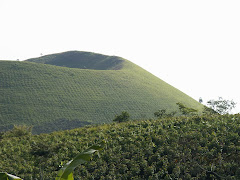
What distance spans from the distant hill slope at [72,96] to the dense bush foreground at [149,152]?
1431 inches

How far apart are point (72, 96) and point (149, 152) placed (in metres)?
64.6

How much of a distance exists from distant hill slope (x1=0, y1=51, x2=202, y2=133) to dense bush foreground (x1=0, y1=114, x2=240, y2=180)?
36352 mm

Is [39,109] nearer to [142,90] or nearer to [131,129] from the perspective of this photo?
[142,90]

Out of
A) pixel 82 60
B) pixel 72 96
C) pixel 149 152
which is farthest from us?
pixel 82 60

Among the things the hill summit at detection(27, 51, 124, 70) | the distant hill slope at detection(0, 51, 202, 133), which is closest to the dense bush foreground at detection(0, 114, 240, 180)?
the distant hill slope at detection(0, 51, 202, 133)

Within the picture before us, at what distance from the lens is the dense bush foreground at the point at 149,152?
14.4 m

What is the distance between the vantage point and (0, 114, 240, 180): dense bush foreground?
14398mm

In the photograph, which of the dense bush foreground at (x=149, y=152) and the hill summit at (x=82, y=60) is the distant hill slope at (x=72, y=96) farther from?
the dense bush foreground at (x=149, y=152)

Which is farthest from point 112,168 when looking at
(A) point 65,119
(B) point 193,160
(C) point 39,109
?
(C) point 39,109

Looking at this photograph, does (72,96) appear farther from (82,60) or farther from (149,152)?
(82,60)

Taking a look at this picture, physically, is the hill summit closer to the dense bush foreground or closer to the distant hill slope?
the distant hill slope

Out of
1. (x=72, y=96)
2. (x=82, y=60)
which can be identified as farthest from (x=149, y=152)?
(x=82, y=60)

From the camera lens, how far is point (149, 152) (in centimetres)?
1667

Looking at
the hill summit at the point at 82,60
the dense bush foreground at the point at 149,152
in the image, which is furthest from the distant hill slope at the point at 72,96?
the dense bush foreground at the point at 149,152
